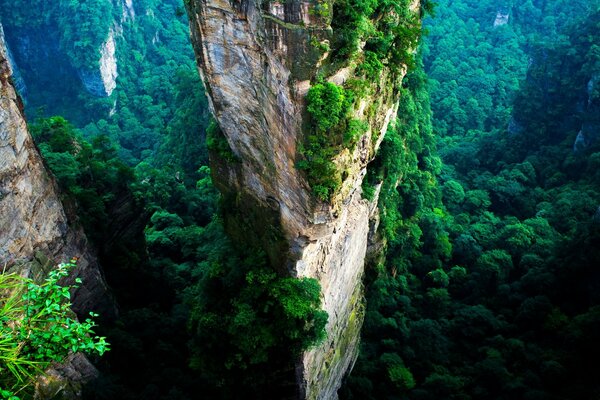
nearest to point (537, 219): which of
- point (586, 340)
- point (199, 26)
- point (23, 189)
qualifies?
point (586, 340)

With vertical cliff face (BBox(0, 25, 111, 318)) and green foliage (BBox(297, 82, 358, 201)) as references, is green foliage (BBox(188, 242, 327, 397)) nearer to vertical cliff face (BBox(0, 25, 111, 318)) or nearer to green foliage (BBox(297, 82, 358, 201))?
green foliage (BBox(297, 82, 358, 201))

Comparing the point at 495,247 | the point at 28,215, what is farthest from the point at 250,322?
the point at 495,247

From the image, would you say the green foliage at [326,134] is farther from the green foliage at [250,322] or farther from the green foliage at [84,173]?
the green foliage at [84,173]

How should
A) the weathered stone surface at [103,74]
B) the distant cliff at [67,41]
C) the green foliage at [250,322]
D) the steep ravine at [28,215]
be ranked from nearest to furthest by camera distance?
the steep ravine at [28,215] → the green foliage at [250,322] → the distant cliff at [67,41] → the weathered stone surface at [103,74]

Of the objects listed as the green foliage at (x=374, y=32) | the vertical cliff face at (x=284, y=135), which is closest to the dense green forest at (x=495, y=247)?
the vertical cliff face at (x=284, y=135)

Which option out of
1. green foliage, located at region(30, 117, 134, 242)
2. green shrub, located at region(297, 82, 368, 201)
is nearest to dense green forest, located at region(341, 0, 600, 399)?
green shrub, located at region(297, 82, 368, 201)

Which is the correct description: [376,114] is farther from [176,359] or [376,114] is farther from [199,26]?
[176,359]
